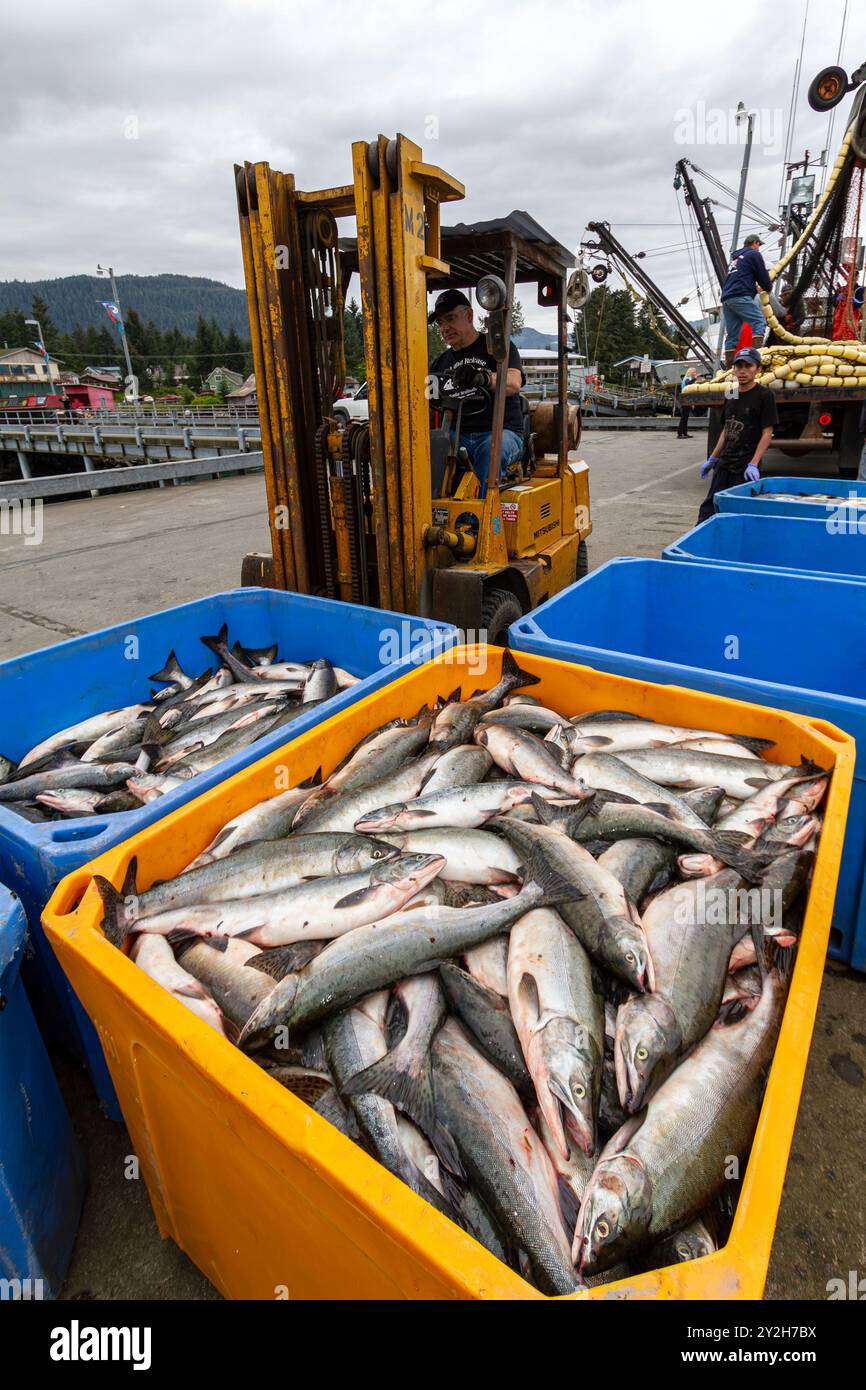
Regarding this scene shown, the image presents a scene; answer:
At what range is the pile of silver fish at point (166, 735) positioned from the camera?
2.73 m

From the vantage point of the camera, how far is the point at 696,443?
2241cm

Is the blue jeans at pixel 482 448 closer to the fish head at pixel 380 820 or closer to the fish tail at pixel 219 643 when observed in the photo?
the fish tail at pixel 219 643

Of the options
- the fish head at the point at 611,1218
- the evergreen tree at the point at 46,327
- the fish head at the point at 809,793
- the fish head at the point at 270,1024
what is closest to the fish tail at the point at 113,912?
the fish head at the point at 270,1024

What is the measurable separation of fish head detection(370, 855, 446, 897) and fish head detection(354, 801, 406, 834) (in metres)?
0.27

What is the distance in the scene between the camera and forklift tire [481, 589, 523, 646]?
4695 millimetres

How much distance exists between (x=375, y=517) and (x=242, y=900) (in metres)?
3.13

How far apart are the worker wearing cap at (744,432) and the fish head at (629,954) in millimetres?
5704

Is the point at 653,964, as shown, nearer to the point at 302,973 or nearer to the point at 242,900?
the point at 302,973

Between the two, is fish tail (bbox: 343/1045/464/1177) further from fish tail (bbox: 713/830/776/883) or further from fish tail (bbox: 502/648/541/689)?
fish tail (bbox: 502/648/541/689)

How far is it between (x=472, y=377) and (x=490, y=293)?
109 cm

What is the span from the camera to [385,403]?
4203 mm

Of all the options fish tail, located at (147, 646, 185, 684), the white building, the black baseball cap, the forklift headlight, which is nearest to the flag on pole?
the black baseball cap
